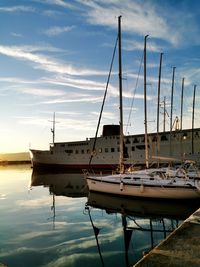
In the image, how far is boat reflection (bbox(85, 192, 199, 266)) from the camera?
50.0 feet

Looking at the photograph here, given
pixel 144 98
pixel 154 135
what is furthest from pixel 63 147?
pixel 144 98

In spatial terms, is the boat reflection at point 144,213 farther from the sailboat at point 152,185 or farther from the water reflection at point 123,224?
the sailboat at point 152,185

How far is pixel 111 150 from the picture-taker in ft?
217

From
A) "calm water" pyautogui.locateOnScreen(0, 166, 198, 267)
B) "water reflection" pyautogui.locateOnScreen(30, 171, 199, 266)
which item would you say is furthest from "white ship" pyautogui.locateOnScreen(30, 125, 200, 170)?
"calm water" pyautogui.locateOnScreen(0, 166, 198, 267)

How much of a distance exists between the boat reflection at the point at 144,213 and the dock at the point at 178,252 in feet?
11.9

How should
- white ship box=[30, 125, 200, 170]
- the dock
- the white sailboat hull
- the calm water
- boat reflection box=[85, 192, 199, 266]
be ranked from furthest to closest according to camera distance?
white ship box=[30, 125, 200, 170], the white sailboat hull, boat reflection box=[85, 192, 199, 266], the calm water, the dock

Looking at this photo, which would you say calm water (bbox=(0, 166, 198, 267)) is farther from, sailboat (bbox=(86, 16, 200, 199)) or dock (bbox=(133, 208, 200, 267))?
dock (bbox=(133, 208, 200, 267))

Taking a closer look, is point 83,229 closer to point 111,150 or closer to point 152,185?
point 152,185

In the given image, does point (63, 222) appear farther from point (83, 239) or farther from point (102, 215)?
point (83, 239)

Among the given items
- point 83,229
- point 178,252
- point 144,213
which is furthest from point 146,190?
point 178,252

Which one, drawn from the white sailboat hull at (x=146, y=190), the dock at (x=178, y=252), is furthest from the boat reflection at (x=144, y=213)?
the dock at (x=178, y=252)

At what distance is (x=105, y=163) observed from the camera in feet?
218

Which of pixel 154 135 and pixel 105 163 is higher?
pixel 154 135

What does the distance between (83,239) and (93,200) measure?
1126 cm
